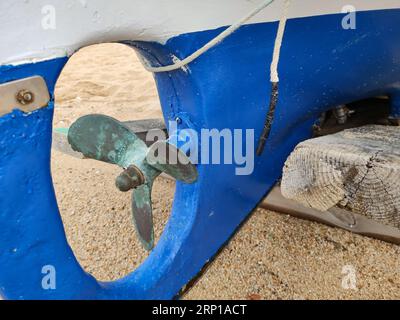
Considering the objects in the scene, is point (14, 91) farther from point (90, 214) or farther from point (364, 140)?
point (90, 214)

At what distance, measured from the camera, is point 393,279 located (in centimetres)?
164

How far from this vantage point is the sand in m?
1.65

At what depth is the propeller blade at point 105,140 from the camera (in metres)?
1.08

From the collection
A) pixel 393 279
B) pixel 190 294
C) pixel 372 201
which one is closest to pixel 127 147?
pixel 372 201

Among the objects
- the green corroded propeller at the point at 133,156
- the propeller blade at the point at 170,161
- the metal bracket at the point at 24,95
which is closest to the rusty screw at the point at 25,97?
the metal bracket at the point at 24,95

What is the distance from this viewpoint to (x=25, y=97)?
874 millimetres

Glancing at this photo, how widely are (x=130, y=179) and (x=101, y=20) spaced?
1.19 ft

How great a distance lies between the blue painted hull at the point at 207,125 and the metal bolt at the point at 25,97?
0.03 m

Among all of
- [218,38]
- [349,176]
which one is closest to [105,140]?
[218,38]

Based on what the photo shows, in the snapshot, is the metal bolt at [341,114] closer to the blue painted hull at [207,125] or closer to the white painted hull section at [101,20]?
the blue painted hull at [207,125]

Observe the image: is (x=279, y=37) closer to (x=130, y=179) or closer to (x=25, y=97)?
(x=130, y=179)

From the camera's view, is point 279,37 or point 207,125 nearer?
point 279,37

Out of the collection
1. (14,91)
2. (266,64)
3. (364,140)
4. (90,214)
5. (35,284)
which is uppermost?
(14,91)

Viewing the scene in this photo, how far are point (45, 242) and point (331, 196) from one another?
687 mm
